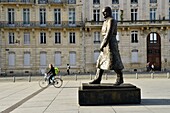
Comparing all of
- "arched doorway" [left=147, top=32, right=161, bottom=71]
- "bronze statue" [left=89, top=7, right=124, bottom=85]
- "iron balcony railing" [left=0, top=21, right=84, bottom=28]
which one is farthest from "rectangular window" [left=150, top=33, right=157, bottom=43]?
"bronze statue" [left=89, top=7, right=124, bottom=85]

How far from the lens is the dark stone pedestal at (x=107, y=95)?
1173cm

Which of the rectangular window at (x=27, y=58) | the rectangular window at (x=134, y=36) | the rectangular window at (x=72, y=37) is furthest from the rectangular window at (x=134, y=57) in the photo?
the rectangular window at (x=27, y=58)

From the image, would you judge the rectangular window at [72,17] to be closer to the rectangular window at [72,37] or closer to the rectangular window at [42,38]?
the rectangular window at [72,37]

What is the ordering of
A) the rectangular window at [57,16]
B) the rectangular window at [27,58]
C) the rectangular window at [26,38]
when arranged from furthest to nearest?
the rectangular window at [57,16], the rectangular window at [26,38], the rectangular window at [27,58]

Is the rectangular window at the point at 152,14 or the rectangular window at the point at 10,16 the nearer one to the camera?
the rectangular window at the point at 10,16

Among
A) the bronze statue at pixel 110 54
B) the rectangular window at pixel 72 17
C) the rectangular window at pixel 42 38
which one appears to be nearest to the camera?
the bronze statue at pixel 110 54

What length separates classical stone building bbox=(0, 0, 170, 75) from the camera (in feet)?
155

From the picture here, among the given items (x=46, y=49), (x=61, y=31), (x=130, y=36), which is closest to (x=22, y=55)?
(x=46, y=49)

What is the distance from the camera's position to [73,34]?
48344mm

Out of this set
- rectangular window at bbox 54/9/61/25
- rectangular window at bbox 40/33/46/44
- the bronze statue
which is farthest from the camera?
rectangular window at bbox 54/9/61/25

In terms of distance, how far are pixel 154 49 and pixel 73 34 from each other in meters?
12.8

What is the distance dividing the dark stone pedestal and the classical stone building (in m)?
35.7

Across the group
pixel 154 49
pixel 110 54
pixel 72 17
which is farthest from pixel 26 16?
pixel 110 54

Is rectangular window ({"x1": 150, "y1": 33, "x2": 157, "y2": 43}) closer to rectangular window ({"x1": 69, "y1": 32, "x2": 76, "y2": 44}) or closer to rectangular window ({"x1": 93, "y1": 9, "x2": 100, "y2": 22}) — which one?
rectangular window ({"x1": 93, "y1": 9, "x2": 100, "y2": 22})
